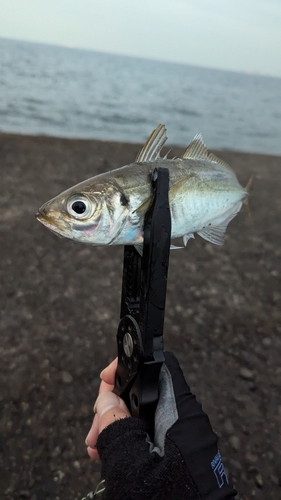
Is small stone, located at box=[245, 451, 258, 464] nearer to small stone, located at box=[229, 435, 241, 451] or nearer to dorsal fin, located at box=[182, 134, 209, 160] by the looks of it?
small stone, located at box=[229, 435, 241, 451]

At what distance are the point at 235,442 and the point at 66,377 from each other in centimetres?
157

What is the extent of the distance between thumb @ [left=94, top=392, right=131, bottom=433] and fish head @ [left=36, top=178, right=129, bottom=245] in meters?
0.84

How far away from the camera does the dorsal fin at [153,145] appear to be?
1.42 m

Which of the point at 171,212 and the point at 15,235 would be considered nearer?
the point at 171,212

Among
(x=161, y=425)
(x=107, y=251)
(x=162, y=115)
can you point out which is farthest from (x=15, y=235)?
(x=162, y=115)

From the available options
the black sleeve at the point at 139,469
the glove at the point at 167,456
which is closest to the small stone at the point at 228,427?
the glove at the point at 167,456

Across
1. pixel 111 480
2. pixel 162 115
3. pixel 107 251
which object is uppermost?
pixel 162 115

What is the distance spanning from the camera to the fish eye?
1276 mm

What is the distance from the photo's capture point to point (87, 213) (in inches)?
50.5

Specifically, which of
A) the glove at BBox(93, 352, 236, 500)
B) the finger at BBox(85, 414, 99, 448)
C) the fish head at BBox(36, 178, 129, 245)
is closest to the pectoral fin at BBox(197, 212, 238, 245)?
the fish head at BBox(36, 178, 129, 245)

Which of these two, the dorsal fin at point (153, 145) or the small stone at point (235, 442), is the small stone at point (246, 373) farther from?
the dorsal fin at point (153, 145)

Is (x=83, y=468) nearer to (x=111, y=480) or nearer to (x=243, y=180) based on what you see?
(x=111, y=480)

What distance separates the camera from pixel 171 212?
1420 millimetres

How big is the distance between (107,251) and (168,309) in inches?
55.4
